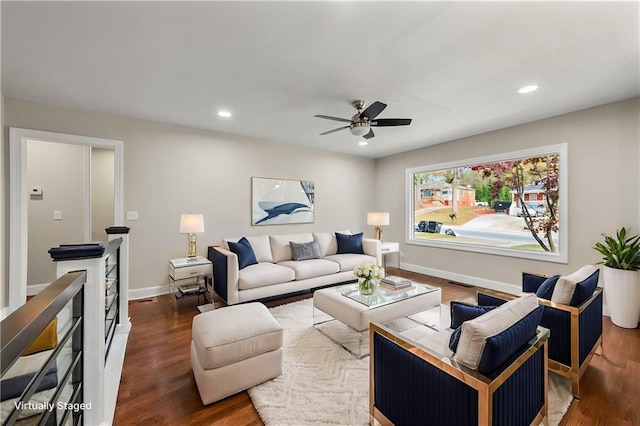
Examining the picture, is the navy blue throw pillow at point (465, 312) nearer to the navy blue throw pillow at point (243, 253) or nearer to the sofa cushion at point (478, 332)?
the sofa cushion at point (478, 332)

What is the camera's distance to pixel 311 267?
3.97 m

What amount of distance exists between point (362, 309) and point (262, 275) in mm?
1560

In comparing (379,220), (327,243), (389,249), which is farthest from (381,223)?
(327,243)

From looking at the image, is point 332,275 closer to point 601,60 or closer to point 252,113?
point 252,113

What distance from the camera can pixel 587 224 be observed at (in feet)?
11.1

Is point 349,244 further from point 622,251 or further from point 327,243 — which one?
point 622,251

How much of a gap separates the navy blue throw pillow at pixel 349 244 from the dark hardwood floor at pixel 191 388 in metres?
2.74

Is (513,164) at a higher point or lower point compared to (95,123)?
lower

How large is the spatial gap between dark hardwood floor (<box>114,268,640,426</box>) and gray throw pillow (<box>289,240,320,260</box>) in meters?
1.84

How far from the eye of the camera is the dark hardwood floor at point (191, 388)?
1.68 metres

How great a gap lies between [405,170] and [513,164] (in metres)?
1.91

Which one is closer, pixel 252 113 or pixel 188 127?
pixel 252 113

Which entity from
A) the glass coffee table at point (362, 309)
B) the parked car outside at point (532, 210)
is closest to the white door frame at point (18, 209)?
the glass coffee table at point (362, 309)

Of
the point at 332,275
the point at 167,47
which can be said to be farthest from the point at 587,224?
the point at 167,47
